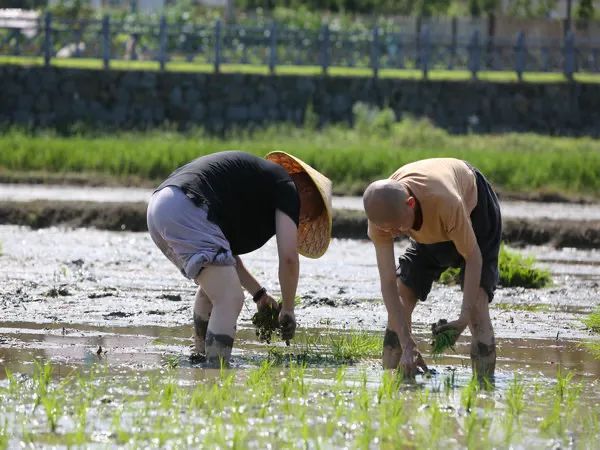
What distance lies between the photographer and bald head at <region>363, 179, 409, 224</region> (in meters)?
5.21

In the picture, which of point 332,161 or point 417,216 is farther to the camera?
point 332,161

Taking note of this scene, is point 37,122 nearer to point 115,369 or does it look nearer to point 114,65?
point 114,65

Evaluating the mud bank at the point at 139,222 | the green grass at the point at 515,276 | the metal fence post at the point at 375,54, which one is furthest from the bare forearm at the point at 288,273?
the metal fence post at the point at 375,54

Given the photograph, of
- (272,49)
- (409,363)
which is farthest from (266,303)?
(272,49)

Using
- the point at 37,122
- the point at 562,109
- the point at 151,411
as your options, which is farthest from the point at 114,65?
the point at 151,411

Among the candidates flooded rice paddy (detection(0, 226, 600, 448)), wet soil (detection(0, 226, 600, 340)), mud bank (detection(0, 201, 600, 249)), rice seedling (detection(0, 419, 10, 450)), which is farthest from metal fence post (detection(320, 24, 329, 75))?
rice seedling (detection(0, 419, 10, 450))

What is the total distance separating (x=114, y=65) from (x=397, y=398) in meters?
21.2

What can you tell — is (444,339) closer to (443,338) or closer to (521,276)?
(443,338)

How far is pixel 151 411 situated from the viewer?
4.94 meters

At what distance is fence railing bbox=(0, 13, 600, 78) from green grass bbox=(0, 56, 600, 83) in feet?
0.48

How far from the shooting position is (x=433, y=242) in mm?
5746

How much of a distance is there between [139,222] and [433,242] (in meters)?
7.39

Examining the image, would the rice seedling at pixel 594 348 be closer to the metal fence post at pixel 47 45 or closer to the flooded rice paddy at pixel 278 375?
the flooded rice paddy at pixel 278 375

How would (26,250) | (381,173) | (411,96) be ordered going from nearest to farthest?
(26,250)
(381,173)
(411,96)
